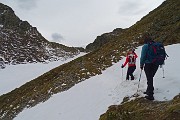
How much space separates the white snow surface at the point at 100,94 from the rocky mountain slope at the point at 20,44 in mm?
61987

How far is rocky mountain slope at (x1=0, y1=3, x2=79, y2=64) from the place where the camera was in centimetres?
9169

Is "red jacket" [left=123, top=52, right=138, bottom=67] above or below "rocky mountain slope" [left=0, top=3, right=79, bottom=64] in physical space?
below

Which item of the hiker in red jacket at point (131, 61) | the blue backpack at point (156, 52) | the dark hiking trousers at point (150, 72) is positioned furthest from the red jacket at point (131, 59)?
the blue backpack at point (156, 52)

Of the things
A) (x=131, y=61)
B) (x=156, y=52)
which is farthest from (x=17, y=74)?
(x=156, y=52)

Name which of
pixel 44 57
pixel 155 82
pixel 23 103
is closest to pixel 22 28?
pixel 44 57

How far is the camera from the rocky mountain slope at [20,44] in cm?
9169

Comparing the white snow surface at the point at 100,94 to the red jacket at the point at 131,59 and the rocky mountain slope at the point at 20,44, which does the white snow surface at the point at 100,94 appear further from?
the rocky mountain slope at the point at 20,44

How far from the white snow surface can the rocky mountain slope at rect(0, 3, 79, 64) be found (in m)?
62.0

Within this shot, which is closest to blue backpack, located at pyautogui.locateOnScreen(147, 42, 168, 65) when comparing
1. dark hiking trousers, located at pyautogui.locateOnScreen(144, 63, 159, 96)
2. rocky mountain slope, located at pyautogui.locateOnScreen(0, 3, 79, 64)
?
dark hiking trousers, located at pyautogui.locateOnScreen(144, 63, 159, 96)

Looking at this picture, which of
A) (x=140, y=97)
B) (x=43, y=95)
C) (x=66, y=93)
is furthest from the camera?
(x=43, y=95)

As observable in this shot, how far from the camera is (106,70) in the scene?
29.3 metres

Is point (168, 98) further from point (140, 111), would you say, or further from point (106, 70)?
point (106, 70)

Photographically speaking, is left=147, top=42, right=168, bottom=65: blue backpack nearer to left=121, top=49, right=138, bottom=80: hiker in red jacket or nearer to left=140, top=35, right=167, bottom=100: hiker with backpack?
left=140, top=35, right=167, bottom=100: hiker with backpack

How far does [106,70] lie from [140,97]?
14017mm
